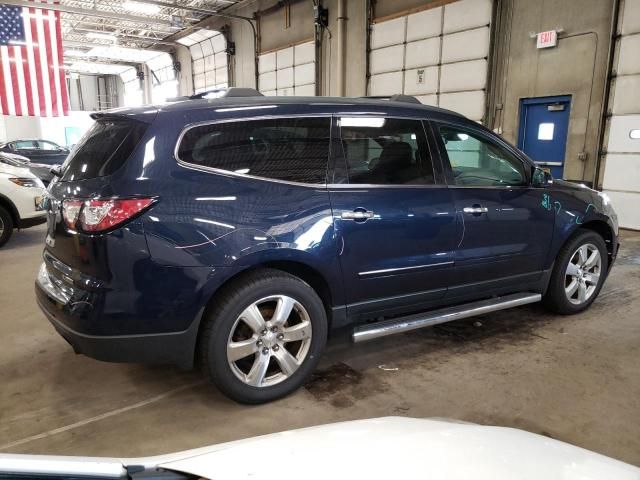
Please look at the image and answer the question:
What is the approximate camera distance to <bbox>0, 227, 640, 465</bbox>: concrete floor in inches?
96.3

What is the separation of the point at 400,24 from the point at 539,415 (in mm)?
10655

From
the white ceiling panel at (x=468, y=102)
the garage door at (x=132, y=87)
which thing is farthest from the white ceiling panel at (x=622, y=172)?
the garage door at (x=132, y=87)

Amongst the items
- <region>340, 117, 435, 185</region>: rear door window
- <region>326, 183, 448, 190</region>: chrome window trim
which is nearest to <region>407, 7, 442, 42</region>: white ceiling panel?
<region>340, 117, 435, 185</region>: rear door window

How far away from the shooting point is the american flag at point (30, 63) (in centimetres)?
1162

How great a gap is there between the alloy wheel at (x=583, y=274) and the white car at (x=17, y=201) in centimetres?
649

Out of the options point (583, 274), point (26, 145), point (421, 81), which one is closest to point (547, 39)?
point (421, 81)

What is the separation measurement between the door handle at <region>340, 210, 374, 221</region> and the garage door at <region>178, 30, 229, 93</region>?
16.6 metres

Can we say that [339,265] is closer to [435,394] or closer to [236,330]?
[236,330]

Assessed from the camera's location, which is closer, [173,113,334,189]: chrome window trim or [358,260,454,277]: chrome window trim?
[173,113,334,189]: chrome window trim

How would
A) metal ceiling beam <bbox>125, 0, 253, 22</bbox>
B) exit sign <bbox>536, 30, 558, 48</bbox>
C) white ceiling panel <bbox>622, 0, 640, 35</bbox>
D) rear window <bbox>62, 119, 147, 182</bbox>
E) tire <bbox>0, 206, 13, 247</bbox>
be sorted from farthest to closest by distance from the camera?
metal ceiling beam <bbox>125, 0, 253, 22</bbox> → exit sign <bbox>536, 30, 558, 48</bbox> → white ceiling panel <bbox>622, 0, 640, 35</bbox> → tire <bbox>0, 206, 13, 247</bbox> → rear window <bbox>62, 119, 147, 182</bbox>

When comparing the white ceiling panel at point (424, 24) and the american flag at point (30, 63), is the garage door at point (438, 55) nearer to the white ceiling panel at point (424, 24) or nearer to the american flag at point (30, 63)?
the white ceiling panel at point (424, 24)

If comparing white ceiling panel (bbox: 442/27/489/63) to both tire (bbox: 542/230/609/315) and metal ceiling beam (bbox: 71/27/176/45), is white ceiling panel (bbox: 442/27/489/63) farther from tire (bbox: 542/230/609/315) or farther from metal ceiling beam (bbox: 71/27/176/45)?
metal ceiling beam (bbox: 71/27/176/45)

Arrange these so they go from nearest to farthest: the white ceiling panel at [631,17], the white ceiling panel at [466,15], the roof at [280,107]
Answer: the roof at [280,107]
the white ceiling panel at [631,17]
the white ceiling panel at [466,15]

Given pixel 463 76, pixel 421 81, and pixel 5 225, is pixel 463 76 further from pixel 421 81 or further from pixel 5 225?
pixel 5 225
